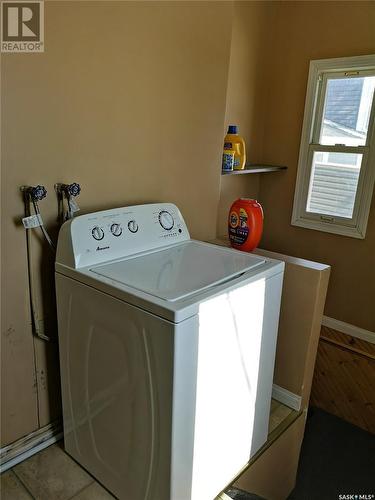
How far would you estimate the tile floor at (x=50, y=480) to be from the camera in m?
1.35

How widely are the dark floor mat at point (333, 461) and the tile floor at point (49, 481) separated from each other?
1.23 m

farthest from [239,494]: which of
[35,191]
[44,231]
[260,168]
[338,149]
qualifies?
[338,149]

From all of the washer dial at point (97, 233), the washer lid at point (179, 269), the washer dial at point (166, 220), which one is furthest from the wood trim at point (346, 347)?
the washer dial at point (97, 233)

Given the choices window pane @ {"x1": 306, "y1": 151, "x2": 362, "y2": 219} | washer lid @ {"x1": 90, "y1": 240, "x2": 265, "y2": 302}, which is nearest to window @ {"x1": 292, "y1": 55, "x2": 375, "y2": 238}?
window pane @ {"x1": 306, "y1": 151, "x2": 362, "y2": 219}

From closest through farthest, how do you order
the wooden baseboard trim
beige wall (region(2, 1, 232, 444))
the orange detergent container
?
beige wall (region(2, 1, 232, 444)) < the wooden baseboard trim < the orange detergent container

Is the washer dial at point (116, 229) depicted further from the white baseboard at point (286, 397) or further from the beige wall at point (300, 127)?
the beige wall at point (300, 127)

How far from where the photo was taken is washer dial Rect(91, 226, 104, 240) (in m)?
1.36

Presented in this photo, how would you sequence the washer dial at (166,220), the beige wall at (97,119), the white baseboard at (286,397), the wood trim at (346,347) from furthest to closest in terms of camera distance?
the wood trim at (346,347) → the white baseboard at (286,397) → the washer dial at (166,220) → the beige wall at (97,119)

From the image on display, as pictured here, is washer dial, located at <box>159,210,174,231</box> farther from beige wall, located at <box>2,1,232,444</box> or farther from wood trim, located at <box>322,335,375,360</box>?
wood trim, located at <box>322,335,375,360</box>

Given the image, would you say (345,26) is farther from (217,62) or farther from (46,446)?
(46,446)

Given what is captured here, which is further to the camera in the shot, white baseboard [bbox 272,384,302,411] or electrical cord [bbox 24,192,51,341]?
white baseboard [bbox 272,384,302,411]

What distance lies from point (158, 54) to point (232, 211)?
74cm

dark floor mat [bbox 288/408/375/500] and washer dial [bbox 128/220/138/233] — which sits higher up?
washer dial [bbox 128/220/138/233]

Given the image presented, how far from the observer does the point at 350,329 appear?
9.55 ft
